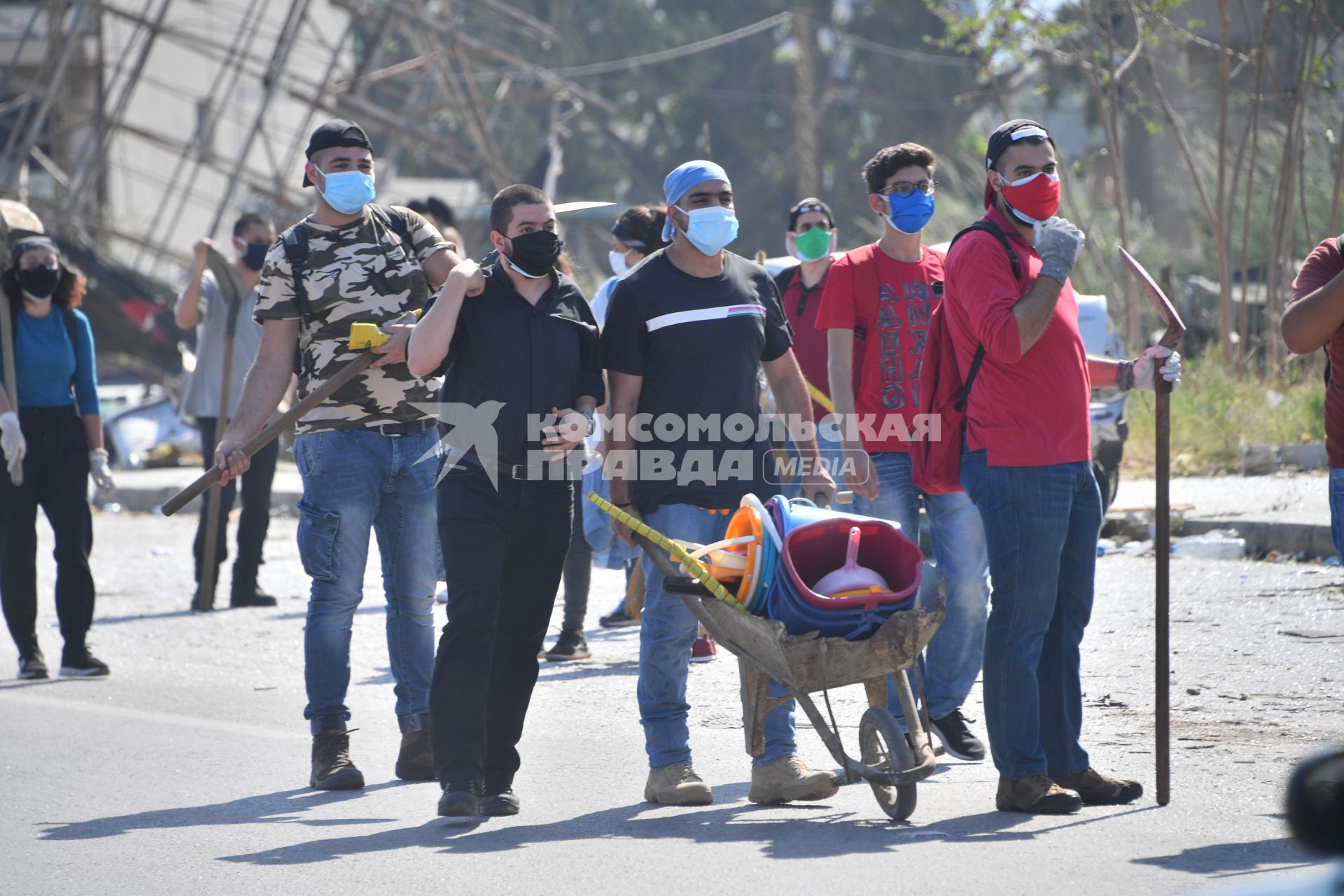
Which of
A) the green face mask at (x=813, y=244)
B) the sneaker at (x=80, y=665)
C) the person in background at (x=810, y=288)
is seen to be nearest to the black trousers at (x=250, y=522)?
the sneaker at (x=80, y=665)

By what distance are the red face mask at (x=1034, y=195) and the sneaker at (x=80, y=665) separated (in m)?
5.27

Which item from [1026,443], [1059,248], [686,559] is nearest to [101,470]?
[686,559]

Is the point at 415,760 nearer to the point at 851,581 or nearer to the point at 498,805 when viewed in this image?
the point at 498,805

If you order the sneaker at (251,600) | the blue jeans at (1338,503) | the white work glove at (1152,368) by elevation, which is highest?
the white work glove at (1152,368)

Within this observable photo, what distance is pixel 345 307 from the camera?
5645mm

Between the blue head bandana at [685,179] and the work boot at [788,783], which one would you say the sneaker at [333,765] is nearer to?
the work boot at [788,783]

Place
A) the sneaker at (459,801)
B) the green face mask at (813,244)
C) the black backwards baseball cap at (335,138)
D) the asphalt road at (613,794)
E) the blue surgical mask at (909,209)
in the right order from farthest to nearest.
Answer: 1. the green face mask at (813,244)
2. the blue surgical mask at (909,209)
3. the black backwards baseball cap at (335,138)
4. the sneaker at (459,801)
5. the asphalt road at (613,794)

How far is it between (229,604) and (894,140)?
95.7ft

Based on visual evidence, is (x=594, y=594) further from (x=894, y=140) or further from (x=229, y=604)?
(x=894, y=140)

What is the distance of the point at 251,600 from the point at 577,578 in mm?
2897

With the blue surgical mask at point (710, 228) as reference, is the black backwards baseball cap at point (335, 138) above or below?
above

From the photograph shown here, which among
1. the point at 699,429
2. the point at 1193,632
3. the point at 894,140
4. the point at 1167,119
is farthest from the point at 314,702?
the point at 894,140

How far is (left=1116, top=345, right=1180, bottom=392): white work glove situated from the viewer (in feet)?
15.8

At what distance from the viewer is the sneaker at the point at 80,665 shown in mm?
7918
